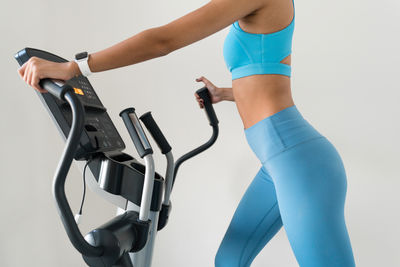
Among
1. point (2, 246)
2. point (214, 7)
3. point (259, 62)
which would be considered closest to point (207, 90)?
point (259, 62)

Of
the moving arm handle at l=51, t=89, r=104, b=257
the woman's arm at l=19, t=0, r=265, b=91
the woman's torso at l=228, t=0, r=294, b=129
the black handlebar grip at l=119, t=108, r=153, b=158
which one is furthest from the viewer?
the woman's torso at l=228, t=0, r=294, b=129

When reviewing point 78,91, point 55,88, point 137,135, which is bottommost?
point 137,135

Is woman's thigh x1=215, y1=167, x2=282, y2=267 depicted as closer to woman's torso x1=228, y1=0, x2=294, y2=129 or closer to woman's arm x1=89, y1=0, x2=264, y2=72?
woman's torso x1=228, y1=0, x2=294, y2=129

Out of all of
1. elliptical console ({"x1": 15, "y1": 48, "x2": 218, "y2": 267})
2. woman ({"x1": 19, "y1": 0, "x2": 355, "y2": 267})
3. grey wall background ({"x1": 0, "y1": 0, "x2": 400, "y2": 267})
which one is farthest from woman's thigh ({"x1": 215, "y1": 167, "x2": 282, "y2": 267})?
grey wall background ({"x1": 0, "y1": 0, "x2": 400, "y2": 267})

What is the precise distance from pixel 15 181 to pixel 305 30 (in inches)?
73.2

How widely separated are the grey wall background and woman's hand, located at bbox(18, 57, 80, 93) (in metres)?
1.09

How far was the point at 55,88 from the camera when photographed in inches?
38.0

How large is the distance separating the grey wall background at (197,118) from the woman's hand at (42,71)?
1089 millimetres

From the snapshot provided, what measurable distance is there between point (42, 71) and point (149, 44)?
0.99 ft

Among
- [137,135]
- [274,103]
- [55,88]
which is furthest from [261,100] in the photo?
[55,88]

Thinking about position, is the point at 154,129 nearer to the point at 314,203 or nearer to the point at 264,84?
the point at 264,84

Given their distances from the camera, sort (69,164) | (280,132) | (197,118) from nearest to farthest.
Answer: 1. (69,164)
2. (280,132)
3. (197,118)

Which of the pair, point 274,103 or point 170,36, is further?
point 274,103

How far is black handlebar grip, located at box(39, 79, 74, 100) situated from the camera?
93cm
